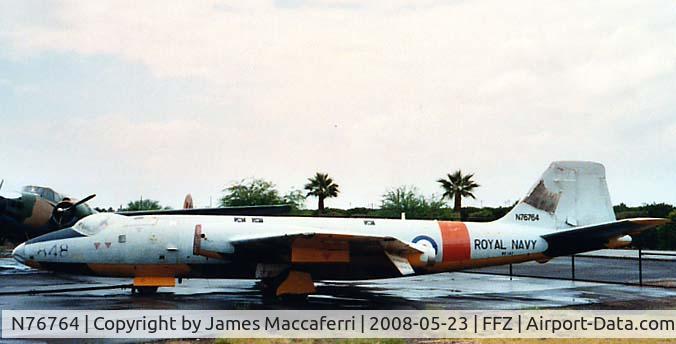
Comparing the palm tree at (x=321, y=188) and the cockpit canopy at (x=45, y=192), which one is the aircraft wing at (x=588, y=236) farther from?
the palm tree at (x=321, y=188)

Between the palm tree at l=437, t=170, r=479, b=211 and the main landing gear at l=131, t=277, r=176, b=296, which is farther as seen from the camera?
the palm tree at l=437, t=170, r=479, b=211

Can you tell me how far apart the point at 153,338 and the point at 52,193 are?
1642 centimetres

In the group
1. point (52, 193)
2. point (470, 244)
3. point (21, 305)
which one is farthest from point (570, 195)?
point (52, 193)

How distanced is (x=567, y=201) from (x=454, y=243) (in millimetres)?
4410

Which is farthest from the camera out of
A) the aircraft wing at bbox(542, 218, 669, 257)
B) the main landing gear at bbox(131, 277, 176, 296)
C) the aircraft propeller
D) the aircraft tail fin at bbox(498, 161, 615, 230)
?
the aircraft propeller

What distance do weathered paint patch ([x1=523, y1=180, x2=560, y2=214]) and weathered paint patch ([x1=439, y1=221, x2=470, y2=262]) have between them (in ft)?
9.68

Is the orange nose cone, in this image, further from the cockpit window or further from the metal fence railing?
the metal fence railing

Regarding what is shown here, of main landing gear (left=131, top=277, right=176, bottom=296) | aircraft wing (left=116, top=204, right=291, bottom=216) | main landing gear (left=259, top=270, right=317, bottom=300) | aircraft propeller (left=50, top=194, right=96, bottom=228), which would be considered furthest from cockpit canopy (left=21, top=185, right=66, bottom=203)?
main landing gear (left=259, top=270, right=317, bottom=300)

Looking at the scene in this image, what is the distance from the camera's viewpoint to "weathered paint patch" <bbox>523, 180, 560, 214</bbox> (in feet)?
76.2

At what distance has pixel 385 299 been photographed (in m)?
21.2

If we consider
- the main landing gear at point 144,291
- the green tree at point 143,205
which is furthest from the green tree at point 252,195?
the main landing gear at point 144,291

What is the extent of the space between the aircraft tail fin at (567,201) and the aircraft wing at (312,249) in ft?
17.5

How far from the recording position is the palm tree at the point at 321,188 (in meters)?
73.7

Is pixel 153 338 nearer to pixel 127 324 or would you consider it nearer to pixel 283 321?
pixel 127 324
